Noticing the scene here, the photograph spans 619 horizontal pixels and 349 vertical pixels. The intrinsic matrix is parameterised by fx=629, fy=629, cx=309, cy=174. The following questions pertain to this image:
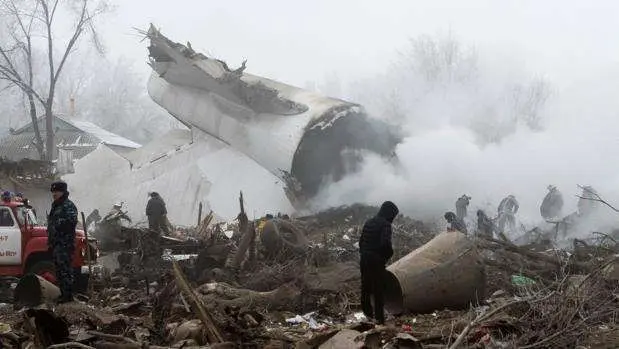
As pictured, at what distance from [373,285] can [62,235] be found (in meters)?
3.68

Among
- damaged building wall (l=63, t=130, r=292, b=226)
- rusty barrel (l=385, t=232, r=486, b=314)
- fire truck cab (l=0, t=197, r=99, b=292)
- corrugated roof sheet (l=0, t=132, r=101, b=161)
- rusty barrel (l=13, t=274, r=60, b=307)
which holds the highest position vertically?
corrugated roof sheet (l=0, t=132, r=101, b=161)

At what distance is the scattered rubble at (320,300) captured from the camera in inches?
192

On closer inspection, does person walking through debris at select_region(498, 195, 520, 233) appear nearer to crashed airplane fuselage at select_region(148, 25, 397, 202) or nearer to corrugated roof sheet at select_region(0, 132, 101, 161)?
crashed airplane fuselage at select_region(148, 25, 397, 202)

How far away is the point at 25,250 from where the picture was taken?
928 cm

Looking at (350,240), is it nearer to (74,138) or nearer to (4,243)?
(4,243)

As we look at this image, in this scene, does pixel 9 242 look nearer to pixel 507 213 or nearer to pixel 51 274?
pixel 51 274

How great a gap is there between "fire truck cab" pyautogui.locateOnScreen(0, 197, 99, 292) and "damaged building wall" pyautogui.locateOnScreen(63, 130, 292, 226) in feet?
28.8

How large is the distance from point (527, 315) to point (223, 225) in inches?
472

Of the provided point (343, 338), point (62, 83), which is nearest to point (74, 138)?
point (62, 83)

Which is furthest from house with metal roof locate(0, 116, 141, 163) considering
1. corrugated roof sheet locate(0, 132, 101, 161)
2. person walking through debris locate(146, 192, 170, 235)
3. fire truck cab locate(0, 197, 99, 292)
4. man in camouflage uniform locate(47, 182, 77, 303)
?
man in camouflage uniform locate(47, 182, 77, 303)

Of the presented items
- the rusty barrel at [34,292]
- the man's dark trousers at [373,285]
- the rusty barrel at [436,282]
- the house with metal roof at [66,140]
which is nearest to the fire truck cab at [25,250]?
the rusty barrel at [34,292]

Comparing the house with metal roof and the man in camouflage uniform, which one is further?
the house with metal roof

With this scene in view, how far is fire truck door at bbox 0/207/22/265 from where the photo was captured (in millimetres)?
9219

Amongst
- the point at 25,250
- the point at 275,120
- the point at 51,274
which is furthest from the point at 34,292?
the point at 275,120
